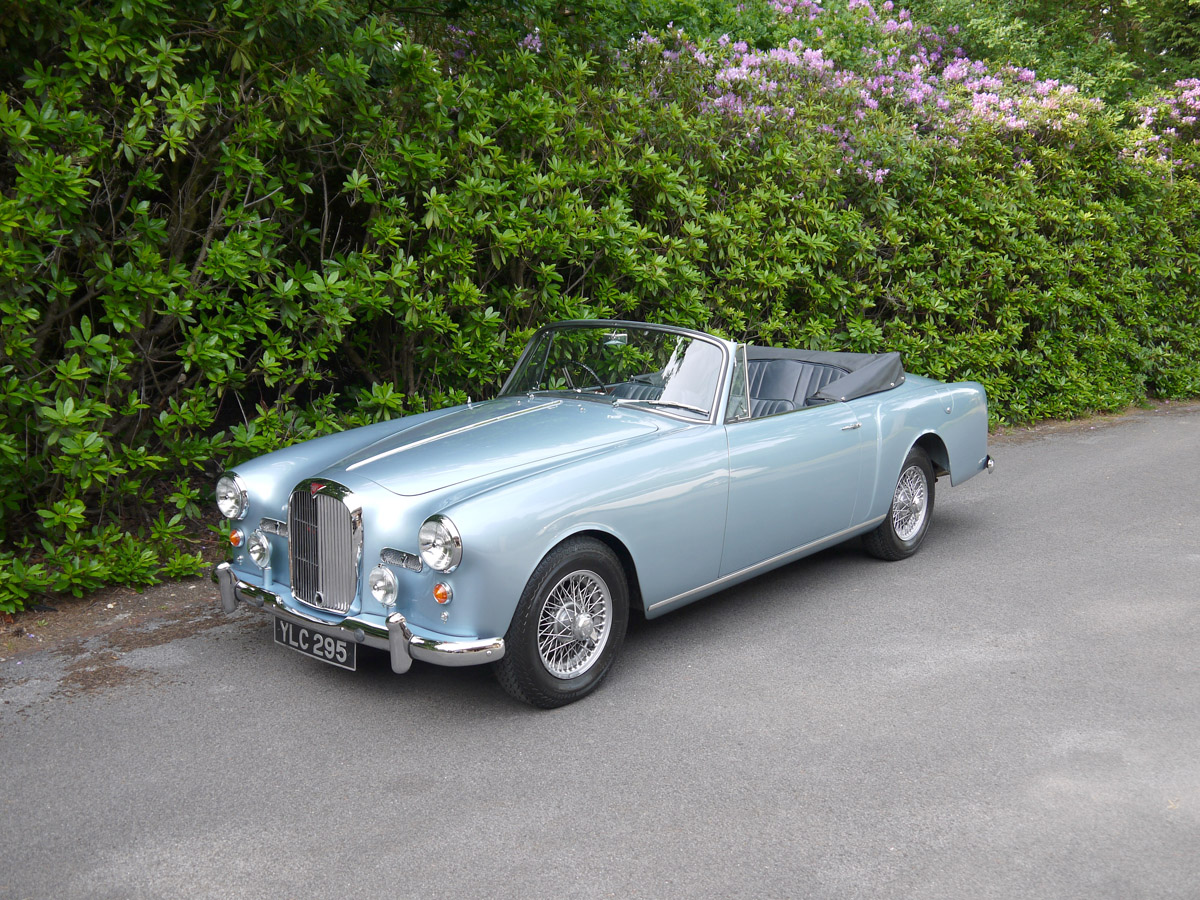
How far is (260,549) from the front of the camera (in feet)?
13.6

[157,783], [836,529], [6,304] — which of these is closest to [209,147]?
[6,304]

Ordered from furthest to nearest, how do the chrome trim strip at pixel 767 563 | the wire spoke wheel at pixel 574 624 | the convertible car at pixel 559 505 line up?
1. the chrome trim strip at pixel 767 563
2. the wire spoke wheel at pixel 574 624
3. the convertible car at pixel 559 505

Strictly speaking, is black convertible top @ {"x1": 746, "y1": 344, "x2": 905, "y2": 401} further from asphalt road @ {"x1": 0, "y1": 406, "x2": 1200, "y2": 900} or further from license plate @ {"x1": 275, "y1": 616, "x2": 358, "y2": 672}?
license plate @ {"x1": 275, "y1": 616, "x2": 358, "y2": 672}

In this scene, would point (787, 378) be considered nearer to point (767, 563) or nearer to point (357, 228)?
point (767, 563)

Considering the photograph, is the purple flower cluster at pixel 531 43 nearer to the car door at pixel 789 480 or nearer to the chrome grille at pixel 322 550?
the car door at pixel 789 480

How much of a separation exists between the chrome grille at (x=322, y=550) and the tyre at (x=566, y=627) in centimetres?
69

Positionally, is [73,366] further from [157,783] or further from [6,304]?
[157,783]

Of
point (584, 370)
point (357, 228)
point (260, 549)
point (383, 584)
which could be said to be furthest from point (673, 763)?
point (357, 228)

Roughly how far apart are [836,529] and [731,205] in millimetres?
3841

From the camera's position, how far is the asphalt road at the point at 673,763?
9.41 feet

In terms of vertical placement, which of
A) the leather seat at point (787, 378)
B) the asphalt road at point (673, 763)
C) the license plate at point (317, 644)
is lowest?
the asphalt road at point (673, 763)

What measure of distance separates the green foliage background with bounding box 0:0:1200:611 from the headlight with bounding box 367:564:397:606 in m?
2.05

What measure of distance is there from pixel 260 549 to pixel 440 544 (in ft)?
3.49

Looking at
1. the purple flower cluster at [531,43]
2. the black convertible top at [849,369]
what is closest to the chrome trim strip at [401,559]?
the black convertible top at [849,369]
